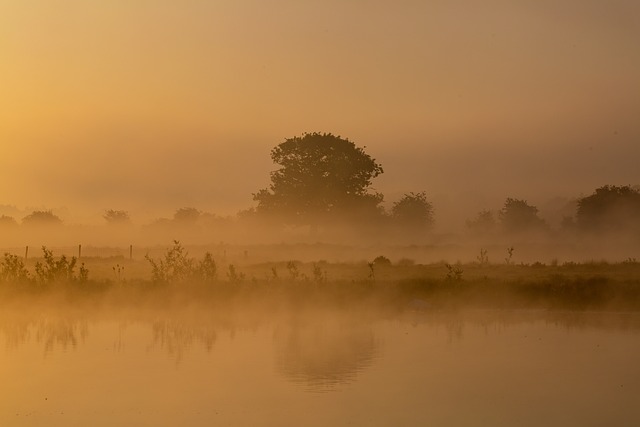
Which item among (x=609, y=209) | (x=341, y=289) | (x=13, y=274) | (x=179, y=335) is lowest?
(x=179, y=335)

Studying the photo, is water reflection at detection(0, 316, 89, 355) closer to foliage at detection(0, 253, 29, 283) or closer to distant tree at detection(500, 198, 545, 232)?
foliage at detection(0, 253, 29, 283)

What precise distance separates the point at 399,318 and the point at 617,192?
7614 centimetres

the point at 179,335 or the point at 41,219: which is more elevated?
the point at 41,219

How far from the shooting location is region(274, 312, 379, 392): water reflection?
832 inches

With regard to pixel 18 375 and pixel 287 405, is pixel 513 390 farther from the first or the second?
pixel 18 375

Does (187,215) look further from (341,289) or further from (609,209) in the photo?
(341,289)

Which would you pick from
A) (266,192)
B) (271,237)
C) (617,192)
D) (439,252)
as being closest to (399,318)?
(439,252)

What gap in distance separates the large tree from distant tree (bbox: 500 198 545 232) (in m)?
34.5

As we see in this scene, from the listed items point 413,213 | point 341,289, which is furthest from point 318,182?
point 341,289

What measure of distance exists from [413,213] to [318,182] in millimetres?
30285

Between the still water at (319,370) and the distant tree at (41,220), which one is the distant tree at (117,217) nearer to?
the distant tree at (41,220)

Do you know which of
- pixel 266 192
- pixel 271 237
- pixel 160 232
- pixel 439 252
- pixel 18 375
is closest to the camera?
pixel 18 375

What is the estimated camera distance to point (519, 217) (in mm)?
127500

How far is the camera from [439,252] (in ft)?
260
